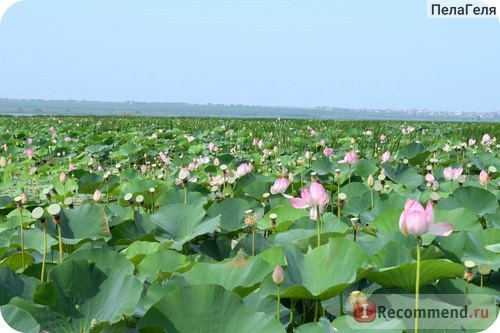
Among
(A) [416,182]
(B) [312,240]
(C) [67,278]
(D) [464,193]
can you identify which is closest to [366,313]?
(B) [312,240]

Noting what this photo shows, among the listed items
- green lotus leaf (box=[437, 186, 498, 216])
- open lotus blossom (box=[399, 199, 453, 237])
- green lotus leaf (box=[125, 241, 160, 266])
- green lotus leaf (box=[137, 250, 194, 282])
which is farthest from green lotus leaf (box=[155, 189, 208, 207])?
open lotus blossom (box=[399, 199, 453, 237])

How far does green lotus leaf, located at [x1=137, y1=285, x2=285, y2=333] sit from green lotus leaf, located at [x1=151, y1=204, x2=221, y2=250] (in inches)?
26.8

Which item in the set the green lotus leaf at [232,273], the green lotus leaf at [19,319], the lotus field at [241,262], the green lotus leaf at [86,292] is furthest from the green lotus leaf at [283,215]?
the green lotus leaf at [19,319]

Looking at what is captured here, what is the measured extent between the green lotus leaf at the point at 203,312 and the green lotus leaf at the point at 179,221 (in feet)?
2.23

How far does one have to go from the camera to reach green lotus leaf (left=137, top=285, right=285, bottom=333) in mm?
899

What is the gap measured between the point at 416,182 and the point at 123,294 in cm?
173

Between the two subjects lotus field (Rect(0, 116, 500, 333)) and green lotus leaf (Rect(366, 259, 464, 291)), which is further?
green lotus leaf (Rect(366, 259, 464, 291))

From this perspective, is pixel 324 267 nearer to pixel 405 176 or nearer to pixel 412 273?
pixel 412 273

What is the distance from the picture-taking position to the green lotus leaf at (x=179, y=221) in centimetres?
162

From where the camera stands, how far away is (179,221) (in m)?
1.64

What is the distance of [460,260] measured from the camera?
4.36ft

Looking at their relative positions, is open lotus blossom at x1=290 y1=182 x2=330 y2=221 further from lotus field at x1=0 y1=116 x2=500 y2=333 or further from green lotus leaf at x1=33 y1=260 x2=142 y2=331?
green lotus leaf at x1=33 y1=260 x2=142 y2=331

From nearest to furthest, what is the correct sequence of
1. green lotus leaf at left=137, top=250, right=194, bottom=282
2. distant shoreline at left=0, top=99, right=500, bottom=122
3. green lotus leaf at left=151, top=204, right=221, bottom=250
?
green lotus leaf at left=137, top=250, right=194, bottom=282
green lotus leaf at left=151, top=204, right=221, bottom=250
distant shoreline at left=0, top=99, right=500, bottom=122

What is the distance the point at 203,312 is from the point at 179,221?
2.48ft
